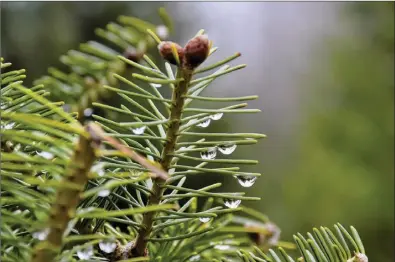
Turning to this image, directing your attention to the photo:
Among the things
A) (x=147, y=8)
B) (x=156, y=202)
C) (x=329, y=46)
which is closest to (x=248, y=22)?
(x=329, y=46)

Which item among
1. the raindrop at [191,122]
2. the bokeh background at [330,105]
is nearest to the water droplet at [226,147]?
the raindrop at [191,122]

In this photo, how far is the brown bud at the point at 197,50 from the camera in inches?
9.8

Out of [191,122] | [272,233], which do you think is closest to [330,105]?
[272,233]

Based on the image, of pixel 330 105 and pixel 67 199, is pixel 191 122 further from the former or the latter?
pixel 330 105

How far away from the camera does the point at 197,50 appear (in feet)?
0.81

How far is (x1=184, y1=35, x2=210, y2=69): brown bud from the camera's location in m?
0.25

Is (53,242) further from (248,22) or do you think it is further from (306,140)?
(248,22)

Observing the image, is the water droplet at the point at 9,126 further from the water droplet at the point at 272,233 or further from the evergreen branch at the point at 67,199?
the water droplet at the point at 272,233

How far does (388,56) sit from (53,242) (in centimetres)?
229

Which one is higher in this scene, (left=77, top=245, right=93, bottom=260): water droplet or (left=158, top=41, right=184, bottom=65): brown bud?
(left=158, top=41, right=184, bottom=65): brown bud

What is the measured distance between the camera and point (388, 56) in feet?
7.52

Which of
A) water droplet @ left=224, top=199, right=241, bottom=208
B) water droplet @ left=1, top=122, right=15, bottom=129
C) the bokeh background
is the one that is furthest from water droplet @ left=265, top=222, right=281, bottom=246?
the bokeh background

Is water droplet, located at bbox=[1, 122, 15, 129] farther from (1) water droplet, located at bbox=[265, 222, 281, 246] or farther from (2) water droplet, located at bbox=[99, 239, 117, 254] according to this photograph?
(1) water droplet, located at bbox=[265, 222, 281, 246]

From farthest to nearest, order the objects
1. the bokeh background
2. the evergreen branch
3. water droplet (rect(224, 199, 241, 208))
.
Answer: the bokeh background < water droplet (rect(224, 199, 241, 208)) < the evergreen branch
